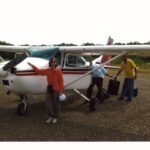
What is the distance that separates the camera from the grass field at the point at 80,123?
7492 millimetres

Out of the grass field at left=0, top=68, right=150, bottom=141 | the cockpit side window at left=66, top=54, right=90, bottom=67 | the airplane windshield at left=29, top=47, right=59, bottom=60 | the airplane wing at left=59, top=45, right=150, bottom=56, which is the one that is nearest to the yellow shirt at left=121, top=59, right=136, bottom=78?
the grass field at left=0, top=68, right=150, bottom=141

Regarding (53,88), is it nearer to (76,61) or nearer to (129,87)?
(76,61)

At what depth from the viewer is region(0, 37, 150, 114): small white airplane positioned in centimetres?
916

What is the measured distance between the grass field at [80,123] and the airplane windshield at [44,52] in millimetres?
1640

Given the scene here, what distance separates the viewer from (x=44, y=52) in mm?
Answer: 10234

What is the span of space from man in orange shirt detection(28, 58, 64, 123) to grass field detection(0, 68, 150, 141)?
1.04 ft

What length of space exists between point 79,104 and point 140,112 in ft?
7.19

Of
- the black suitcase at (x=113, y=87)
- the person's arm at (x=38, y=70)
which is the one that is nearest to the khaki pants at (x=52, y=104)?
the person's arm at (x=38, y=70)

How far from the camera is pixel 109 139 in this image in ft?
23.9

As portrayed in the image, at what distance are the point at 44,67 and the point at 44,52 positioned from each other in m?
0.79

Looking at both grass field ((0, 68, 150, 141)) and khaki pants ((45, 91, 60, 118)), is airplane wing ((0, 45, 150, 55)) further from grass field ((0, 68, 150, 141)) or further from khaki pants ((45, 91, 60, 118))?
khaki pants ((45, 91, 60, 118))

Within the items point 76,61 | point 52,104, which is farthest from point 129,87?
point 52,104

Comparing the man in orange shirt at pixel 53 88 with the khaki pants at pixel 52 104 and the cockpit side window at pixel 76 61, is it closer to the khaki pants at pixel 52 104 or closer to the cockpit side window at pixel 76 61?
the khaki pants at pixel 52 104

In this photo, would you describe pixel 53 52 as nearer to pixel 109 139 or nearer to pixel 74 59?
pixel 74 59
